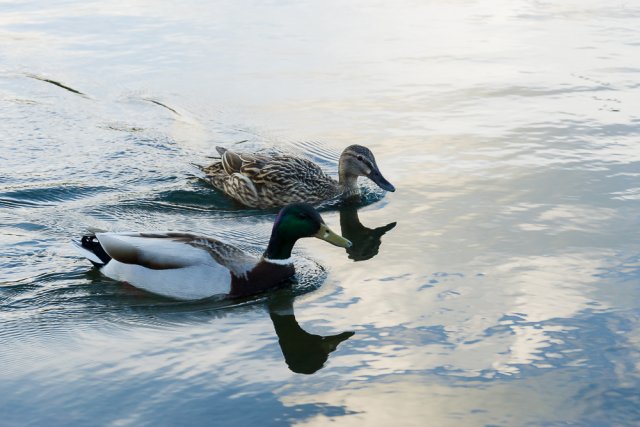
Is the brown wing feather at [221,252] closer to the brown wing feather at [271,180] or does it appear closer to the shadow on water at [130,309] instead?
the shadow on water at [130,309]

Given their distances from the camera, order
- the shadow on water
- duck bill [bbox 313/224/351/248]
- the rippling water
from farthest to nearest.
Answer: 1. duck bill [bbox 313/224/351/248]
2. the shadow on water
3. the rippling water

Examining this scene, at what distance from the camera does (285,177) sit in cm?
1052

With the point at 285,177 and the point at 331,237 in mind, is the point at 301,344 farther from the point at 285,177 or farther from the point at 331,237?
the point at 285,177

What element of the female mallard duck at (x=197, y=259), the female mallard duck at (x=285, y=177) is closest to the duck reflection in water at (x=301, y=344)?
the female mallard duck at (x=197, y=259)

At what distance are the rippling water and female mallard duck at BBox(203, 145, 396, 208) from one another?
20 cm

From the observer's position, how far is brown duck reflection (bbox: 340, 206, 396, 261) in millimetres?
8695

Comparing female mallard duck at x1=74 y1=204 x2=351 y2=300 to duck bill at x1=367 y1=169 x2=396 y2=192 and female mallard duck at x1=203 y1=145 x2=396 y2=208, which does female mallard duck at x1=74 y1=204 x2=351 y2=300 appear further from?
female mallard duck at x1=203 y1=145 x2=396 y2=208

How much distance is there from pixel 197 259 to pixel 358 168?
2.87m

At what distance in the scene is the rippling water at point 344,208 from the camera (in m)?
6.21

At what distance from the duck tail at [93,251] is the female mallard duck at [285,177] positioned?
7.75 feet

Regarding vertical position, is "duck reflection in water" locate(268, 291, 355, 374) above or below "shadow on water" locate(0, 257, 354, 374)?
below

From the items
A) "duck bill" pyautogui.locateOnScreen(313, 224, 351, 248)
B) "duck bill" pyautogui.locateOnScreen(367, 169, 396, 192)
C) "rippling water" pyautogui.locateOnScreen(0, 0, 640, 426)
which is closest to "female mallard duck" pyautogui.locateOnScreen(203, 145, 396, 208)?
"duck bill" pyautogui.locateOnScreen(367, 169, 396, 192)

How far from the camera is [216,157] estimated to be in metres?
11.5

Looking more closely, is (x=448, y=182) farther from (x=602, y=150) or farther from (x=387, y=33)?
(x=387, y=33)
